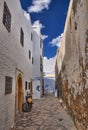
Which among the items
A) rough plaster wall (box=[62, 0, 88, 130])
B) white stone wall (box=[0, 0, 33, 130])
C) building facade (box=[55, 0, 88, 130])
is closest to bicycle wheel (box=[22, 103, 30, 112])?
white stone wall (box=[0, 0, 33, 130])

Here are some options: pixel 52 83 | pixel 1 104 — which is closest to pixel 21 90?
pixel 1 104

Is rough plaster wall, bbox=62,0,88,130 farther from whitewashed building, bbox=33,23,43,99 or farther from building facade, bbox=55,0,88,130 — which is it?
whitewashed building, bbox=33,23,43,99

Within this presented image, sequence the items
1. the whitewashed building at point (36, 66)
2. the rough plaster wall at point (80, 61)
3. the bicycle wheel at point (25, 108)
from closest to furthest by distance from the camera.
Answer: the rough plaster wall at point (80, 61) < the bicycle wheel at point (25, 108) < the whitewashed building at point (36, 66)

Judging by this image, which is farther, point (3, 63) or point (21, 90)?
point (21, 90)

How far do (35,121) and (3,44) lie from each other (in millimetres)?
4377

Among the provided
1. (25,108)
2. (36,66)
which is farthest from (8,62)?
(36,66)

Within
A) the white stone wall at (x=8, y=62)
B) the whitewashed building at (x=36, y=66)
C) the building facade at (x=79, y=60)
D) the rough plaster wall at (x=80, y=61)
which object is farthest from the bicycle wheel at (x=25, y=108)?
the whitewashed building at (x=36, y=66)

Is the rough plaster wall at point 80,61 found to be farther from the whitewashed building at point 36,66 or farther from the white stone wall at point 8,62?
the whitewashed building at point 36,66

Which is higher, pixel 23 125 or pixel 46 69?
pixel 46 69

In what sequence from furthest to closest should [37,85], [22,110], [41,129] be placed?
[37,85], [22,110], [41,129]

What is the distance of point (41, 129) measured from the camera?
652 centimetres

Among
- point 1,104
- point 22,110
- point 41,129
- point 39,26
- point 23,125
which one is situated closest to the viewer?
point 1,104

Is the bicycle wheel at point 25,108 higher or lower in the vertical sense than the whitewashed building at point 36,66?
lower

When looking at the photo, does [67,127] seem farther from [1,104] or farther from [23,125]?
[1,104]
